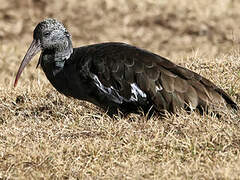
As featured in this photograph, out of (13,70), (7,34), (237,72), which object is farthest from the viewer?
(7,34)

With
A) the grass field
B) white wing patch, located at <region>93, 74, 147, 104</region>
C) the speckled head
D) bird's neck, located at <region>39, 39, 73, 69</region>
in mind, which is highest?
the speckled head

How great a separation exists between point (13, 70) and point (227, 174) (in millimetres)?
6888

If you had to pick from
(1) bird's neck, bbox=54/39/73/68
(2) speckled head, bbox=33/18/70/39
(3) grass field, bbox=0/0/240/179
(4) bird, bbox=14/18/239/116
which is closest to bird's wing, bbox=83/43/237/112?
(4) bird, bbox=14/18/239/116

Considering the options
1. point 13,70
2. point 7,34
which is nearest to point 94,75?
point 13,70

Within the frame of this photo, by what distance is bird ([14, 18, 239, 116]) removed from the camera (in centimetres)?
509

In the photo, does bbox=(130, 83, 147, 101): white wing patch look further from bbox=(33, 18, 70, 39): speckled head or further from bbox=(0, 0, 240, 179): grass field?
bbox=(33, 18, 70, 39): speckled head

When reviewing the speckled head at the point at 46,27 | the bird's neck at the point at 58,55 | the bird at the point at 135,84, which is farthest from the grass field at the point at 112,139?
the speckled head at the point at 46,27

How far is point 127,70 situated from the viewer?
17.0 feet

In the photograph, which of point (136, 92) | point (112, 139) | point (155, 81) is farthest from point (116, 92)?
point (112, 139)

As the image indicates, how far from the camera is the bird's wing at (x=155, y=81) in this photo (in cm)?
509

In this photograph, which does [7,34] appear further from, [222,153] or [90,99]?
[222,153]

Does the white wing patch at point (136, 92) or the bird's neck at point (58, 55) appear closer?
the white wing patch at point (136, 92)

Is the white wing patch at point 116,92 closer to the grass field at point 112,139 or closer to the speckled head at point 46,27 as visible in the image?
the grass field at point 112,139

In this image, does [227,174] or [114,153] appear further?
[114,153]
